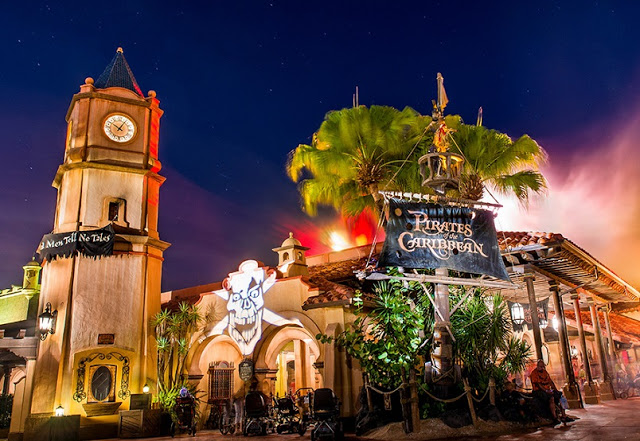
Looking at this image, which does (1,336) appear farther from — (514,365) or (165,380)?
(514,365)

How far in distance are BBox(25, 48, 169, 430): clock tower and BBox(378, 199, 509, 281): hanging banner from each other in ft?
34.6

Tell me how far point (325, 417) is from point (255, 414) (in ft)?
10.0

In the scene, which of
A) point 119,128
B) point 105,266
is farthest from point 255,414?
point 119,128

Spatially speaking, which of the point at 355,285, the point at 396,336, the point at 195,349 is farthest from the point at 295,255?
the point at 396,336

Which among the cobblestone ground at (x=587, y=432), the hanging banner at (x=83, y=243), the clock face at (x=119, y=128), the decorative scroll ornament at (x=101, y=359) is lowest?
the cobblestone ground at (x=587, y=432)

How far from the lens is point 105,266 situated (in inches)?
738

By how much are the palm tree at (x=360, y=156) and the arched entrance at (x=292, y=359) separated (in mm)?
4700

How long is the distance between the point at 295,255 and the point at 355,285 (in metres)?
2.34

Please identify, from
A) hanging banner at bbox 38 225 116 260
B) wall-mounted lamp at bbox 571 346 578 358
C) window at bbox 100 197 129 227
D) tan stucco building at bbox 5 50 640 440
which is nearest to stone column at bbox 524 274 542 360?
tan stucco building at bbox 5 50 640 440

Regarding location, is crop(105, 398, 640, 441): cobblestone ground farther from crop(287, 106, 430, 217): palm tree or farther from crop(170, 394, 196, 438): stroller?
crop(287, 106, 430, 217): palm tree

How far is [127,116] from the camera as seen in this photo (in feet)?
68.1

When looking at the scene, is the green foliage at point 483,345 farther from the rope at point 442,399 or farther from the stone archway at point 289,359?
the stone archway at point 289,359

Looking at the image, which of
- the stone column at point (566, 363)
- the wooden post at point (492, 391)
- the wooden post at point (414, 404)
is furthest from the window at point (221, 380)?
the wooden post at point (492, 391)

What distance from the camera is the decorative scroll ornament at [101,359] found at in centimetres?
1741
